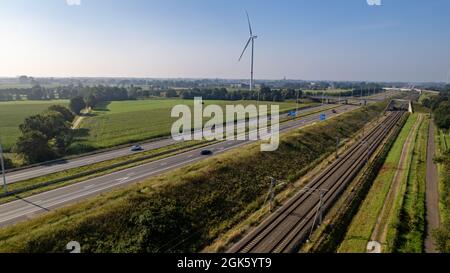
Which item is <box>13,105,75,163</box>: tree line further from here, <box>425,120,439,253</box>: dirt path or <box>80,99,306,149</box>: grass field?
<box>425,120,439,253</box>: dirt path

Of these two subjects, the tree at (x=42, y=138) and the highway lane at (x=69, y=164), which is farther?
the tree at (x=42, y=138)

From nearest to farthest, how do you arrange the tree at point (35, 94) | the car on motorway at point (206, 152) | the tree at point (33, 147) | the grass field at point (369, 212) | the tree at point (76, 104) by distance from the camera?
the grass field at point (369, 212) → the tree at point (33, 147) → the car on motorway at point (206, 152) → the tree at point (76, 104) → the tree at point (35, 94)

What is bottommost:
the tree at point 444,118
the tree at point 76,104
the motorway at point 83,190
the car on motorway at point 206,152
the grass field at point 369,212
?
the grass field at point 369,212

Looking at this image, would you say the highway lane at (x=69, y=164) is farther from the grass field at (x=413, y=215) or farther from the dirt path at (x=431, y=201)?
the dirt path at (x=431, y=201)

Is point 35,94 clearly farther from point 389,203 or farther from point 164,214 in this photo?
point 389,203

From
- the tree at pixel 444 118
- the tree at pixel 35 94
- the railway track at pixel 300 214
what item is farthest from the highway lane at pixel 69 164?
the tree at pixel 35 94
